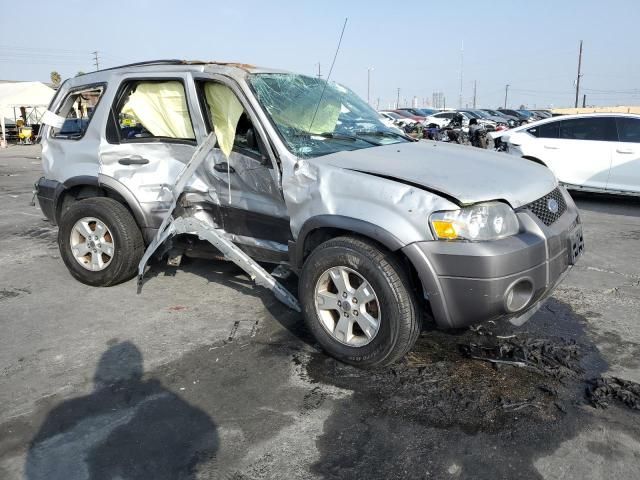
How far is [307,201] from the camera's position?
3.56 m

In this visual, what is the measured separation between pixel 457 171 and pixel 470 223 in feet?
1.69

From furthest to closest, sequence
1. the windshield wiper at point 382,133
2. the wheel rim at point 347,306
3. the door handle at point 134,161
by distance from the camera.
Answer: the door handle at point 134,161 < the windshield wiper at point 382,133 < the wheel rim at point 347,306

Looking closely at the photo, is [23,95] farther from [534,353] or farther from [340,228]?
[534,353]

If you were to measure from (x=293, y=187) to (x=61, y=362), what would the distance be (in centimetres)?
197

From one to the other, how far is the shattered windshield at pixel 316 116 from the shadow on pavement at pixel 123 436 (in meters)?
1.85

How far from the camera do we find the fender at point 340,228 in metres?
3.12

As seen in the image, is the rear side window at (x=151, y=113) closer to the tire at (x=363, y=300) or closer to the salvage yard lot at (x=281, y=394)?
the salvage yard lot at (x=281, y=394)

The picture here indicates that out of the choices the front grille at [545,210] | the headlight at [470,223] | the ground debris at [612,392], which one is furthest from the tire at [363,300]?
the ground debris at [612,392]

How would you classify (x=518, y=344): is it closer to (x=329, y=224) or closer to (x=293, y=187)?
(x=329, y=224)

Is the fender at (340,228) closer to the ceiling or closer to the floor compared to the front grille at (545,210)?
closer to the floor

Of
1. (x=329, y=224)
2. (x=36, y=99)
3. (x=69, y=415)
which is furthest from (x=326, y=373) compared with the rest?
(x=36, y=99)

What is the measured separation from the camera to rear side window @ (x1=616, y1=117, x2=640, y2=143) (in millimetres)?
8930

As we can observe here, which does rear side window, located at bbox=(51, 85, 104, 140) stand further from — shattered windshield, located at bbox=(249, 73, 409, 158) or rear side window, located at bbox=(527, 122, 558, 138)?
rear side window, located at bbox=(527, 122, 558, 138)

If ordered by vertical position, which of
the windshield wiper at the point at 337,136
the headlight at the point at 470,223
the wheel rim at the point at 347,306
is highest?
the windshield wiper at the point at 337,136
